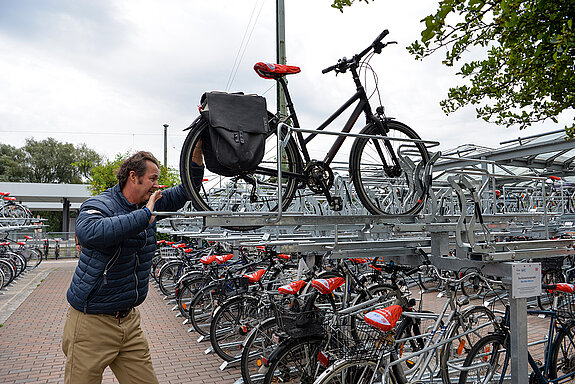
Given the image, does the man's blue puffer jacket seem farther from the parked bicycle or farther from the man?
the parked bicycle

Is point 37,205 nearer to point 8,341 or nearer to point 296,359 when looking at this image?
point 8,341

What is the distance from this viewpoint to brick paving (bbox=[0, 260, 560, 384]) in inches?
194

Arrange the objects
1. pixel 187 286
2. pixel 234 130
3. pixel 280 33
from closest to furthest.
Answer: pixel 234 130, pixel 187 286, pixel 280 33

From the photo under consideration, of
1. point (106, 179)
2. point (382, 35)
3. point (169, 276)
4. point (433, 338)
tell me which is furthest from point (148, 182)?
point (106, 179)

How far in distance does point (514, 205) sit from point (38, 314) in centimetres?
1165

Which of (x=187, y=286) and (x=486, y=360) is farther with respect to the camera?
(x=187, y=286)

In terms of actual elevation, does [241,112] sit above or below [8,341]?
above

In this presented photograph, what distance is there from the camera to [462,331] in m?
3.45

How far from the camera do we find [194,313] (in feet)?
20.8

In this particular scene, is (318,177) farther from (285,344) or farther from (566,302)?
(566,302)

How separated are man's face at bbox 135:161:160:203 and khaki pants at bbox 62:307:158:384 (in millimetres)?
697

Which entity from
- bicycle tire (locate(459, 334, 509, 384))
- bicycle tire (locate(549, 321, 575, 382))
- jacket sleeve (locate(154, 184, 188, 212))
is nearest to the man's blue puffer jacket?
jacket sleeve (locate(154, 184, 188, 212))

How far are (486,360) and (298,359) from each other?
4.81 ft

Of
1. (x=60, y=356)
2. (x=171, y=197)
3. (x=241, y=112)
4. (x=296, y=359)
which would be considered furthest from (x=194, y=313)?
(x=241, y=112)
